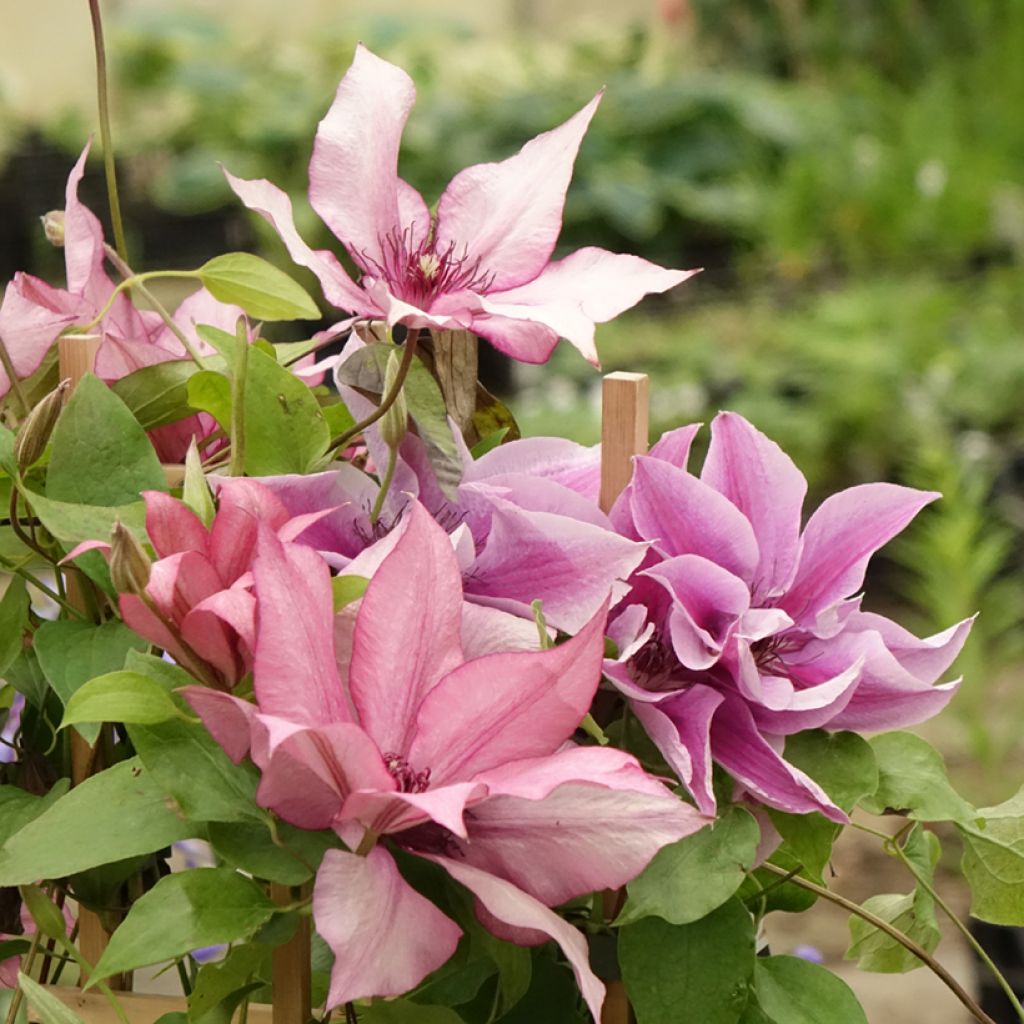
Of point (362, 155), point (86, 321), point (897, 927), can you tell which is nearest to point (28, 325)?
point (86, 321)

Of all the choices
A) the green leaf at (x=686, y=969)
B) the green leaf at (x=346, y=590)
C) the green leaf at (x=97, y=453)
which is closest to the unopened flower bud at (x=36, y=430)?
the green leaf at (x=97, y=453)

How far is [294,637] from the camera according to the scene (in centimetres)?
37

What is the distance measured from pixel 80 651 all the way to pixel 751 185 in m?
3.75

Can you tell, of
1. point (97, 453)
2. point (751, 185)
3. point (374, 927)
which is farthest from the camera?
point (751, 185)

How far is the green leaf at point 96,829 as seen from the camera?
392 mm

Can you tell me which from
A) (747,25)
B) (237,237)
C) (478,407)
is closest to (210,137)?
(237,237)

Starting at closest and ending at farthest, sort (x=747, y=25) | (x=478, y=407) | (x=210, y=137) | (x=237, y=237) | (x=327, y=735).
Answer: (x=327, y=735), (x=478, y=407), (x=237, y=237), (x=210, y=137), (x=747, y=25)

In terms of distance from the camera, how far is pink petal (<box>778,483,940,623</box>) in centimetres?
45

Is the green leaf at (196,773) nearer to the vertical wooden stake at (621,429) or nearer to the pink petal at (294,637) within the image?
the pink petal at (294,637)

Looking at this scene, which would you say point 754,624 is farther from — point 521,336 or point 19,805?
point 19,805

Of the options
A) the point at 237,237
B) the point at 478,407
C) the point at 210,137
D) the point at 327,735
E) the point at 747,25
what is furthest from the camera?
the point at 747,25

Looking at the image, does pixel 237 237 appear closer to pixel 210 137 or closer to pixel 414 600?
pixel 210 137

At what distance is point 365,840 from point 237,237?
376 centimetres

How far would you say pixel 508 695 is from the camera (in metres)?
0.38
